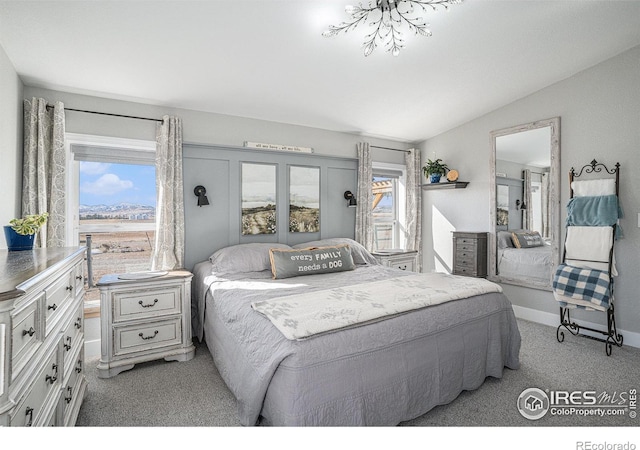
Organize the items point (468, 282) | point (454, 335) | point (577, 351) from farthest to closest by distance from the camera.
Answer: point (577, 351)
point (468, 282)
point (454, 335)

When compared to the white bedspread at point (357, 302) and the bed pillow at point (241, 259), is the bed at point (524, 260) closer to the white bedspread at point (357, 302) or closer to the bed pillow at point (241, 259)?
the white bedspread at point (357, 302)

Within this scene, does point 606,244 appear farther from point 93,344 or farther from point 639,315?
point 93,344

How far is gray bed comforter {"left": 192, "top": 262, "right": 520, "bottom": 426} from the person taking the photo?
61.9 inches

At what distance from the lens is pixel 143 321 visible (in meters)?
2.65

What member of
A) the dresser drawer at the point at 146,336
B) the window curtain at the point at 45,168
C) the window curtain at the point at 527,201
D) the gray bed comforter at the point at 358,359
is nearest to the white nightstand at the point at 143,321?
the dresser drawer at the point at 146,336

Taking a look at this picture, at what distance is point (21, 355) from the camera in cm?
110

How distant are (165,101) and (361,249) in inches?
102

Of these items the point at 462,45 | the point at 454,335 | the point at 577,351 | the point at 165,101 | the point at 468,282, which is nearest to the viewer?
the point at 454,335

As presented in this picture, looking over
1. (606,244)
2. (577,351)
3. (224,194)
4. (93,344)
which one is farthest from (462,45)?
(93,344)

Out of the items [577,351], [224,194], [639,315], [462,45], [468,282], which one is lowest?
[577,351]

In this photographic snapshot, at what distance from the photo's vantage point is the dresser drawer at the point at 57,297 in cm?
138

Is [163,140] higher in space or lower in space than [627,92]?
lower

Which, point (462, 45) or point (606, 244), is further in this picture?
point (606, 244)

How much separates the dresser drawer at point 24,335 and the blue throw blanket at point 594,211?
431 cm
